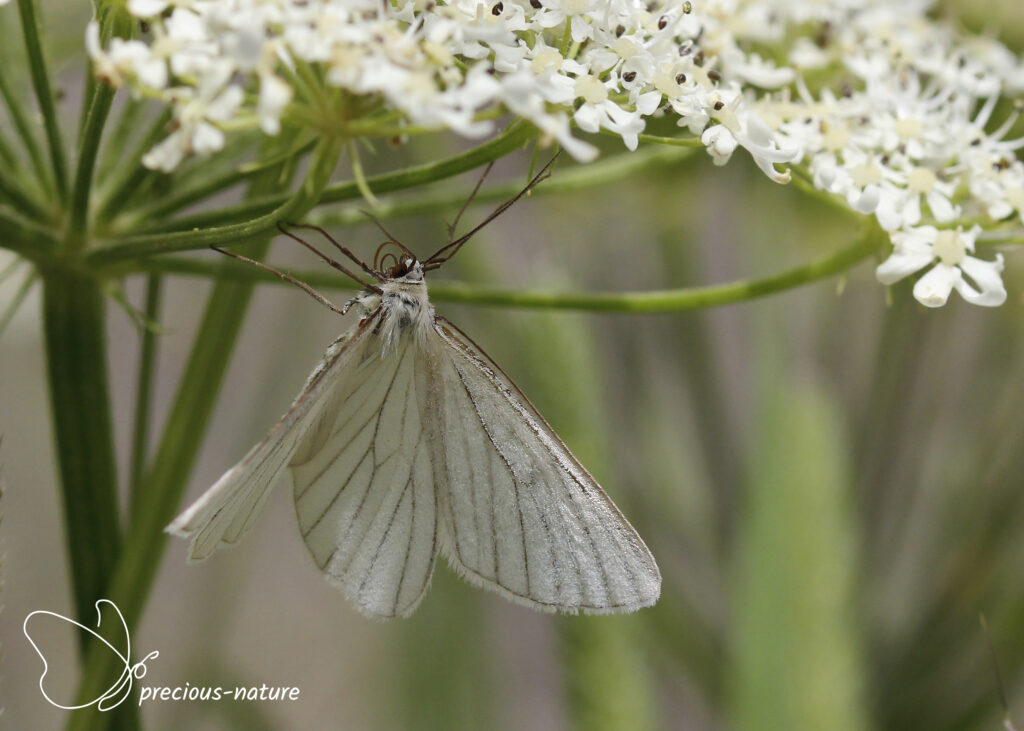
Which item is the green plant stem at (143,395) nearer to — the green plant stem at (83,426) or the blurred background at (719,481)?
the green plant stem at (83,426)

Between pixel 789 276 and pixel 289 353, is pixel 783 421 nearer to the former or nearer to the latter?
pixel 789 276

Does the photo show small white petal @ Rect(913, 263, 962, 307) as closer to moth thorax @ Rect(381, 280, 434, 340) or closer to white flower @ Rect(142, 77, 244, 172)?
moth thorax @ Rect(381, 280, 434, 340)

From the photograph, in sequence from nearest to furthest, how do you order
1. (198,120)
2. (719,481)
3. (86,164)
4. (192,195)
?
(198,120) → (86,164) → (192,195) → (719,481)

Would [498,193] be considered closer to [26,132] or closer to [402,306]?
[402,306]

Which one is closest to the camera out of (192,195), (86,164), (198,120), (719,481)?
(198,120)

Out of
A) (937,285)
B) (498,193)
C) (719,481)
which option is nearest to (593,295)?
(498,193)

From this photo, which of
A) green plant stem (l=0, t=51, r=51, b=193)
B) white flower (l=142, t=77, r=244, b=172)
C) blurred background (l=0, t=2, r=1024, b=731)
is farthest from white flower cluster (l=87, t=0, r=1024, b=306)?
blurred background (l=0, t=2, r=1024, b=731)
